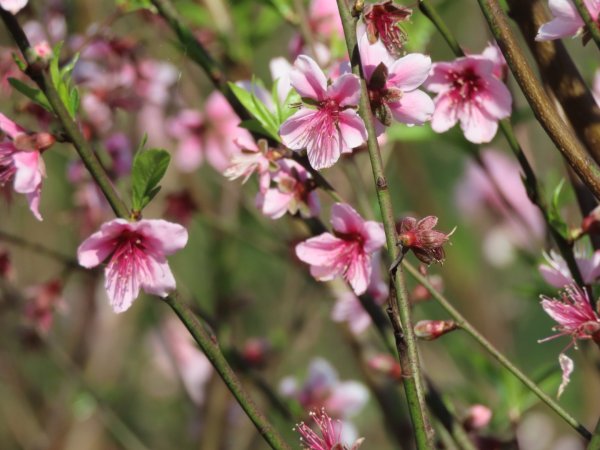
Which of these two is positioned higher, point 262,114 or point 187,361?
point 262,114

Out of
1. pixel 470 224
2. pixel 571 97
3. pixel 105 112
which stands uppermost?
pixel 105 112

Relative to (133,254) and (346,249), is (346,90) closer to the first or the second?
(346,249)

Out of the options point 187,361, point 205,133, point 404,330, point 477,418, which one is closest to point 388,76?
point 404,330

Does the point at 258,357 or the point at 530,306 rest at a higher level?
the point at 258,357

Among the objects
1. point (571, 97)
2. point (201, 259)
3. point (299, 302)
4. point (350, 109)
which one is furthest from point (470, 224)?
point (350, 109)

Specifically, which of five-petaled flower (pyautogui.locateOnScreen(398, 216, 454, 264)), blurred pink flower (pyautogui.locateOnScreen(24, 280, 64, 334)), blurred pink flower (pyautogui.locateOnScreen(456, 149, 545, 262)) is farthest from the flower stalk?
blurred pink flower (pyautogui.locateOnScreen(456, 149, 545, 262))

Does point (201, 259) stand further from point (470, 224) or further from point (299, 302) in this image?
point (299, 302)

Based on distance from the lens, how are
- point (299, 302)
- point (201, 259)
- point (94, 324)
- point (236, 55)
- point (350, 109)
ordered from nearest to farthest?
point (350, 109) → point (236, 55) → point (299, 302) → point (94, 324) → point (201, 259)
